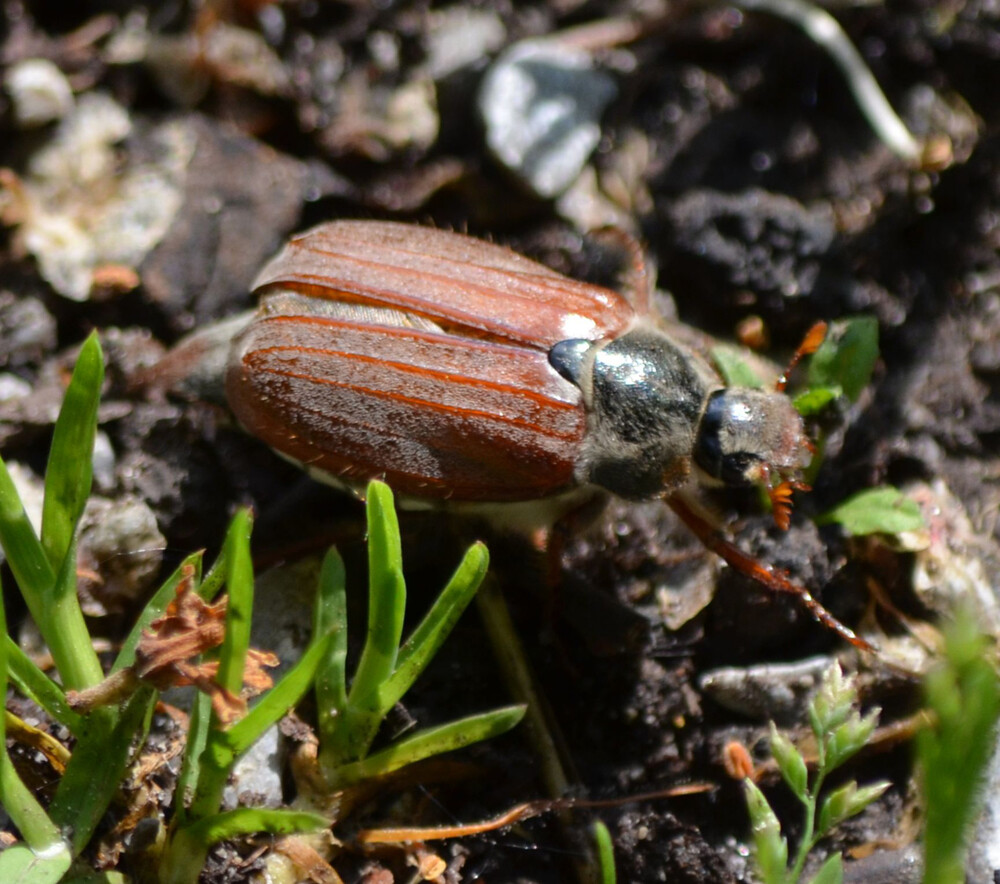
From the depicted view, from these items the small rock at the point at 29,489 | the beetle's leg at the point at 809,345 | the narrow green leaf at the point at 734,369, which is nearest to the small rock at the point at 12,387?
the small rock at the point at 29,489

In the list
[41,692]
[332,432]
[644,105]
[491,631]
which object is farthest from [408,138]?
[41,692]

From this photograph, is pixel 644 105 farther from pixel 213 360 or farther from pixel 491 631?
pixel 491 631

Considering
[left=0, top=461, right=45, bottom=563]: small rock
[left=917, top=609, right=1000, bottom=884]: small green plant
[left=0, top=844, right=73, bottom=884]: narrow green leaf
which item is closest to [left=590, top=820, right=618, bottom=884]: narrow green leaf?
[left=917, top=609, right=1000, bottom=884]: small green plant

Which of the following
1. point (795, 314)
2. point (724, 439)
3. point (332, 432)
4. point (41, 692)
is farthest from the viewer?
point (795, 314)

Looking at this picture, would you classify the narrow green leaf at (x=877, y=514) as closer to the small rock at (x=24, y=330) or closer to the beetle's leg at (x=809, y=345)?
the beetle's leg at (x=809, y=345)

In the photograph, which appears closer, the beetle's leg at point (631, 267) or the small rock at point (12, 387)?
the small rock at point (12, 387)

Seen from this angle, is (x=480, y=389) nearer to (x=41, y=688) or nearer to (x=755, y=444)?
(x=755, y=444)
